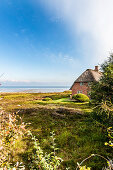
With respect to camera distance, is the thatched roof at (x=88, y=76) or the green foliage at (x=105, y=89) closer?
the green foliage at (x=105, y=89)

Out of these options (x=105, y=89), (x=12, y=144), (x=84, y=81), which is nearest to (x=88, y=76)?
(x=84, y=81)

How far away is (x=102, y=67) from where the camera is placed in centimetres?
781

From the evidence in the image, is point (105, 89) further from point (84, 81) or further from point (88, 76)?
point (88, 76)

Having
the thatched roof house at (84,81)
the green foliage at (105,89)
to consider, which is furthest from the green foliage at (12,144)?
the thatched roof house at (84,81)

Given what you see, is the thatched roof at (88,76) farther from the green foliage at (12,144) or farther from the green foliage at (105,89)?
the green foliage at (12,144)

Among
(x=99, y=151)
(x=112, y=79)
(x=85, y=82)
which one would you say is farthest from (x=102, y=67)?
(x=85, y=82)

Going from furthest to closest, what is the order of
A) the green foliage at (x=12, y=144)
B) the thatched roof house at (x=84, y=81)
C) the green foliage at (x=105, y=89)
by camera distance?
the thatched roof house at (x=84, y=81) < the green foliage at (x=105, y=89) < the green foliage at (x=12, y=144)

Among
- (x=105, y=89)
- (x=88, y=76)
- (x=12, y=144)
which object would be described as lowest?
(x=12, y=144)

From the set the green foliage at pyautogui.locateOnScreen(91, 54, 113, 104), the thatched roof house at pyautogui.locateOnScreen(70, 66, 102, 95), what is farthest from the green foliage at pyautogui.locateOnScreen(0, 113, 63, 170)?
the thatched roof house at pyautogui.locateOnScreen(70, 66, 102, 95)

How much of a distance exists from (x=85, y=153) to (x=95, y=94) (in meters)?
4.03

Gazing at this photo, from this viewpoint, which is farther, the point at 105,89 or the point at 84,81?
the point at 84,81

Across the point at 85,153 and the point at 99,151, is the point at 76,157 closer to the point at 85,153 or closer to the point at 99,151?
the point at 85,153

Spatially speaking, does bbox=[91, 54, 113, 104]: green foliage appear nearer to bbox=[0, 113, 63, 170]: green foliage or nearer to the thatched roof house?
bbox=[0, 113, 63, 170]: green foliage

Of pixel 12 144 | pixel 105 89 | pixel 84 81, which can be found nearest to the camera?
pixel 12 144
